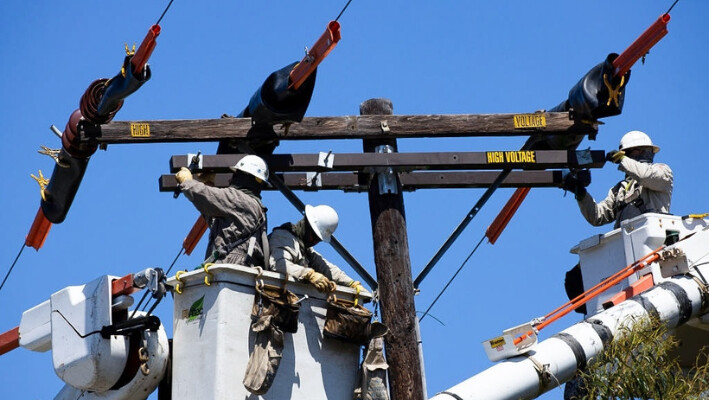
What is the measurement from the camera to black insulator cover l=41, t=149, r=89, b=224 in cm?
1758

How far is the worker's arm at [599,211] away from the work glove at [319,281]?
4614mm

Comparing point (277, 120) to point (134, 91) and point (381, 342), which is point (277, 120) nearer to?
point (134, 91)

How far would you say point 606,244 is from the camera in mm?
18797

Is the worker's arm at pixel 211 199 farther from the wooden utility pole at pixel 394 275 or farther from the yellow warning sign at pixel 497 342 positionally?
the yellow warning sign at pixel 497 342

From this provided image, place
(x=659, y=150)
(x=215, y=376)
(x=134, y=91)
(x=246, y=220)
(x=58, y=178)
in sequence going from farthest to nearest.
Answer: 1. (x=659, y=150)
2. (x=58, y=178)
3. (x=134, y=91)
4. (x=246, y=220)
5. (x=215, y=376)

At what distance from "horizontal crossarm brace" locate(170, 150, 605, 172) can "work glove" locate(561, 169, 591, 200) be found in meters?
0.56

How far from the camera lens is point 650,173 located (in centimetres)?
1867

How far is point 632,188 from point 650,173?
1.41 feet

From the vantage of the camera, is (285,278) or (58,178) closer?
(285,278)

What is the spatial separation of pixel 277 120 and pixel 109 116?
5.58 feet

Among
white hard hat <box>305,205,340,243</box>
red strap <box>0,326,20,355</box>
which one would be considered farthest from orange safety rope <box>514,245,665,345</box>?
red strap <box>0,326,20,355</box>

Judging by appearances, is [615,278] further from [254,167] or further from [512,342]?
[254,167]

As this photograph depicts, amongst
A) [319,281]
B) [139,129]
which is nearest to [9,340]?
[139,129]

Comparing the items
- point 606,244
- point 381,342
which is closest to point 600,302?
point 606,244
